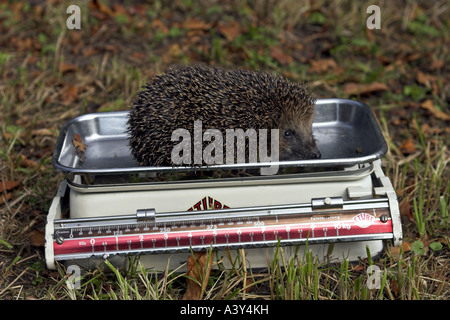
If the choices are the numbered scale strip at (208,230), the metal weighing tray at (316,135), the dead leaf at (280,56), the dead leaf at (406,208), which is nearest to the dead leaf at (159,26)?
the dead leaf at (280,56)

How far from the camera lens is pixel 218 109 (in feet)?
9.87

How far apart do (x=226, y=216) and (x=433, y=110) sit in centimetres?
260

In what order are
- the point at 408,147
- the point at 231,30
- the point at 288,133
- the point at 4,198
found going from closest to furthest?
the point at 288,133 → the point at 4,198 → the point at 408,147 → the point at 231,30

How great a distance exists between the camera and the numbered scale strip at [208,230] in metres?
2.73

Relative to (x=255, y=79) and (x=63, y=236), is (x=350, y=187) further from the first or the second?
(x=63, y=236)

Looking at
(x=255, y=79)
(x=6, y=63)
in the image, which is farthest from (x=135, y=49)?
(x=255, y=79)

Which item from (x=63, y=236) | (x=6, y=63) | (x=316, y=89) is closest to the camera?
(x=63, y=236)

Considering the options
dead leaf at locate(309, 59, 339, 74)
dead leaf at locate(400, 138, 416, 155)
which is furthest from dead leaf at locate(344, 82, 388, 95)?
dead leaf at locate(400, 138, 416, 155)

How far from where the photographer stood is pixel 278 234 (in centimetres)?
275

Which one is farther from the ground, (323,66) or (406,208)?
(323,66)

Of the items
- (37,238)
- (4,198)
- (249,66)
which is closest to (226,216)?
(37,238)

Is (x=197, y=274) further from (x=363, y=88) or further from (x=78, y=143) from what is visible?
(x=363, y=88)

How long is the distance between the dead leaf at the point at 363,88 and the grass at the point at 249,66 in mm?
44

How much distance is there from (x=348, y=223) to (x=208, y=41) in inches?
131
